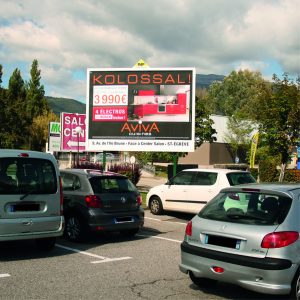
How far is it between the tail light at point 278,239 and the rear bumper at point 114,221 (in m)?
4.66

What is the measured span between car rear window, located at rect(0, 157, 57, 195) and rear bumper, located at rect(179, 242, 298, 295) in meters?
3.62

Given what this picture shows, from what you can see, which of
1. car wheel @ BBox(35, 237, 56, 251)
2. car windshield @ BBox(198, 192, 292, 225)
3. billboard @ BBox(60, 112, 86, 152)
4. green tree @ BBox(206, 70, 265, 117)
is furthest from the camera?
green tree @ BBox(206, 70, 265, 117)

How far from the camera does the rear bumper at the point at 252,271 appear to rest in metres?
5.18

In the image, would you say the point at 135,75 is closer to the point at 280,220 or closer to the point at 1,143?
the point at 280,220

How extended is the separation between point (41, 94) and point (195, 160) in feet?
89.7

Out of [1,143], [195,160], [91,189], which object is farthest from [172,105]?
[1,143]

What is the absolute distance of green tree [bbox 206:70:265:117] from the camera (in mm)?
83438

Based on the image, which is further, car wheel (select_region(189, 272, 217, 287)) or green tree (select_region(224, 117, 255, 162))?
green tree (select_region(224, 117, 255, 162))

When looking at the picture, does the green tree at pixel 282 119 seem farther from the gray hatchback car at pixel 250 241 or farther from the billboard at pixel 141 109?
the gray hatchback car at pixel 250 241

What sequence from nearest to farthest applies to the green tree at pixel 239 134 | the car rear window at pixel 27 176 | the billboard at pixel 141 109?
1. the car rear window at pixel 27 176
2. the billboard at pixel 141 109
3. the green tree at pixel 239 134

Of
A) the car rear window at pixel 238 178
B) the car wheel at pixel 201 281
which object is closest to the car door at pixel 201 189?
the car rear window at pixel 238 178

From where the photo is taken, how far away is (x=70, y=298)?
5668mm

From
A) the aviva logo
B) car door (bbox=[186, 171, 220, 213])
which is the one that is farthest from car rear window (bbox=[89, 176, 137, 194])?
the aviva logo

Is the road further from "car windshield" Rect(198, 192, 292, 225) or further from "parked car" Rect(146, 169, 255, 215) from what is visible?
"parked car" Rect(146, 169, 255, 215)
